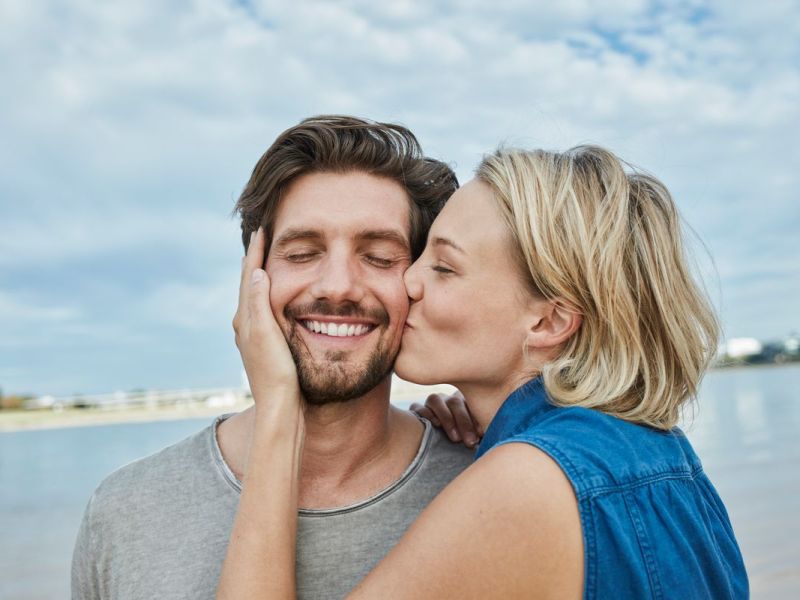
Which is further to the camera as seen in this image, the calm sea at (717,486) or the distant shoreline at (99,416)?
the distant shoreline at (99,416)

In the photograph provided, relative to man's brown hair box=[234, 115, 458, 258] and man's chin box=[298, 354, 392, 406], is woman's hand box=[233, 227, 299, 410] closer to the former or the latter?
man's chin box=[298, 354, 392, 406]

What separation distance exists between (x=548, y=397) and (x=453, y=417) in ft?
2.76

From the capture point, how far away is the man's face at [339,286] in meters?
2.77

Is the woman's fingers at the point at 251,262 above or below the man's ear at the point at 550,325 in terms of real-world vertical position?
above

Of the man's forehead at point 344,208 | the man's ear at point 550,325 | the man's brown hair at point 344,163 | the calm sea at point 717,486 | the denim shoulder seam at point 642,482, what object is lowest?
the calm sea at point 717,486

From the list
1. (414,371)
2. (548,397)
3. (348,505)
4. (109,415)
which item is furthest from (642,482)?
(109,415)

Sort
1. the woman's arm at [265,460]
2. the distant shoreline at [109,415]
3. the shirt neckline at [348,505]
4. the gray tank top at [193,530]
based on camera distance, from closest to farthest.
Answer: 1. the woman's arm at [265,460]
2. the gray tank top at [193,530]
3. the shirt neckline at [348,505]
4. the distant shoreline at [109,415]

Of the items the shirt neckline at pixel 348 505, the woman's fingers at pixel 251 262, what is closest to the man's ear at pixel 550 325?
the shirt neckline at pixel 348 505

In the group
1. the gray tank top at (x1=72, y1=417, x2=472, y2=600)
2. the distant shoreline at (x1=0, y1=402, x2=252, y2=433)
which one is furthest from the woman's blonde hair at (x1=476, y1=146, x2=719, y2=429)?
the distant shoreline at (x1=0, y1=402, x2=252, y2=433)

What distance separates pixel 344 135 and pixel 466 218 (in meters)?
0.76

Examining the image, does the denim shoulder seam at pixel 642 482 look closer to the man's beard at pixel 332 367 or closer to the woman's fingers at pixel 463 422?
the woman's fingers at pixel 463 422

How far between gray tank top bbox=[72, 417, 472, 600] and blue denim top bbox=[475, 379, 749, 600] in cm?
64

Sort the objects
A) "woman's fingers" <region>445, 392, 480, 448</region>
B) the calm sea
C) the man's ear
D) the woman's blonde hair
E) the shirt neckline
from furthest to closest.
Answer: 1. the calm sea
2. "woman's fingers" <region>445, 392, 480, 448</region>
3. the shirt neckline
4. the man's ear
5. the woman's blonde hair

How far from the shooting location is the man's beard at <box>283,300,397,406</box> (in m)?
2.76
